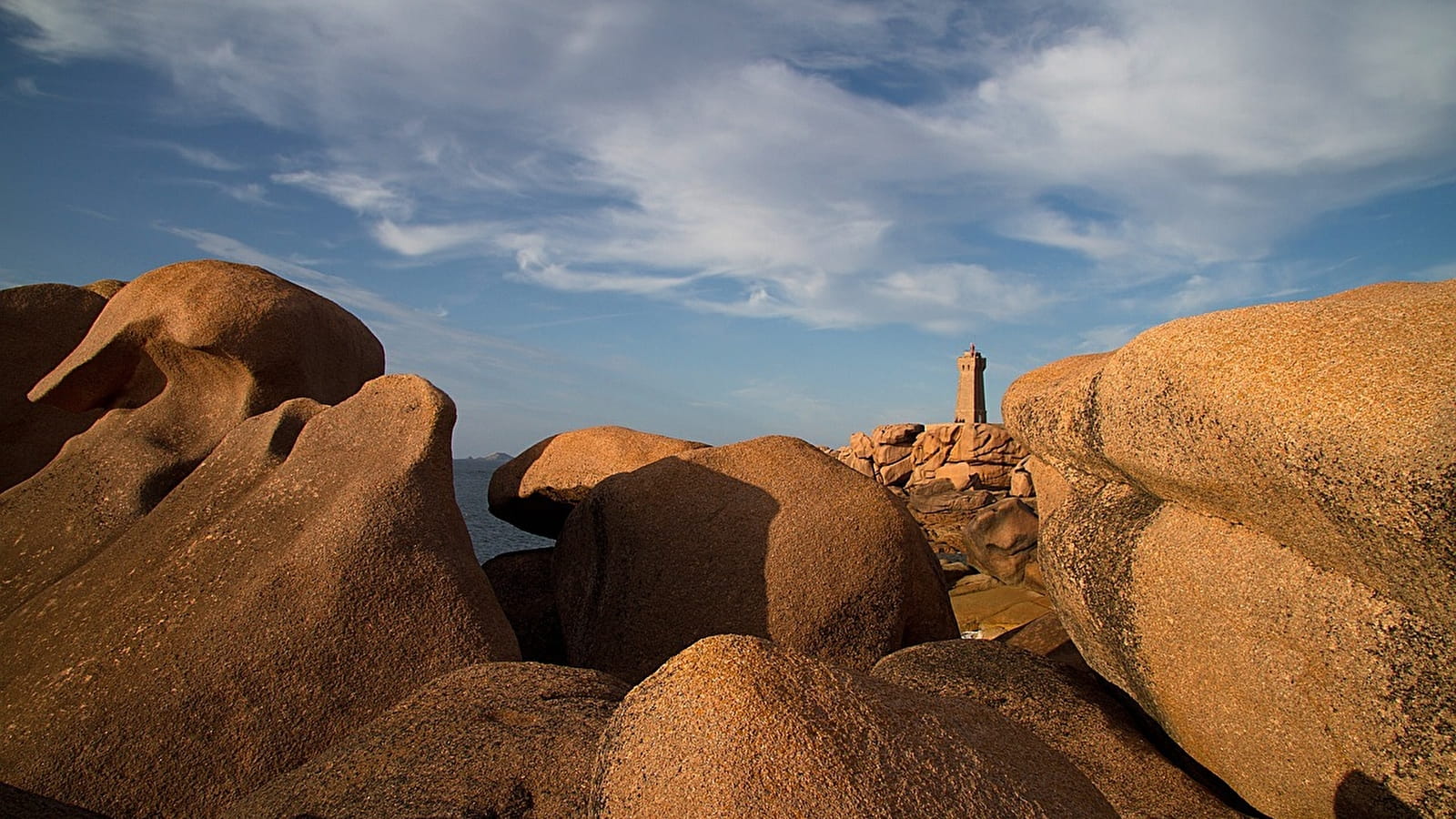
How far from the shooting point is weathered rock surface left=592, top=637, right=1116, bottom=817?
5.85ft

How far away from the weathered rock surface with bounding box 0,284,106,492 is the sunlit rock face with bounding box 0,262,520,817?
2.56m

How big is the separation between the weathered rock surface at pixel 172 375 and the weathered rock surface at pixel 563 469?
142 centimetres

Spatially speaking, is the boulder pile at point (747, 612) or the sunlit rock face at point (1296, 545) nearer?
the boulder pile at point (747, 612)

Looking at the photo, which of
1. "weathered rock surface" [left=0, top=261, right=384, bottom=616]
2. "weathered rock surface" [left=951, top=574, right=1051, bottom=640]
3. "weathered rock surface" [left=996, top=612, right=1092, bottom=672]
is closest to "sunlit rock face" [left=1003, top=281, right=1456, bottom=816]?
"weathered rock surface" [left=996, top=612, right=1092, bottom=672]

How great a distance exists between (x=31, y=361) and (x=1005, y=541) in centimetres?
1369

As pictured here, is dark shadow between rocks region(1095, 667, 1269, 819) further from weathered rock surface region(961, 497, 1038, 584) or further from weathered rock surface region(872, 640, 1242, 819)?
weathered rock surface region(961, 497, 1038, 584)

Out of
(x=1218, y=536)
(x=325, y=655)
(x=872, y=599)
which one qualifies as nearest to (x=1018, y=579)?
(x=872, y=599)

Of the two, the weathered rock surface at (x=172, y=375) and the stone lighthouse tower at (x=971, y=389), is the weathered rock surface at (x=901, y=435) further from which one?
the weathered rock surface at (x=172, y=375)

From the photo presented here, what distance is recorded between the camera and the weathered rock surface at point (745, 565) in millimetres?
4414

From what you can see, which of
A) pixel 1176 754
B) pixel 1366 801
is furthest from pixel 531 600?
pixel 1366 801

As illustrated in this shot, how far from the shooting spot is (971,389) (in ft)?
137

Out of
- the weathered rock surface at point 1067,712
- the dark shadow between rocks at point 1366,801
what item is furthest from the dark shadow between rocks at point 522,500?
the dark shadow between rocks at point 1366,801

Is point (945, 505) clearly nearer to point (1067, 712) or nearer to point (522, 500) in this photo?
point (522, 500)

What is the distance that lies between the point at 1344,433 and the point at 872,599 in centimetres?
231
